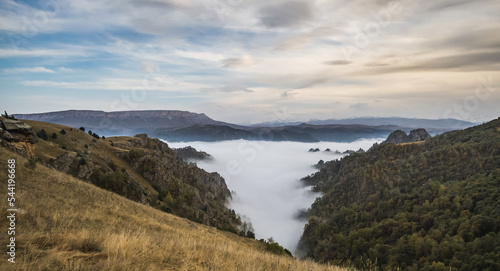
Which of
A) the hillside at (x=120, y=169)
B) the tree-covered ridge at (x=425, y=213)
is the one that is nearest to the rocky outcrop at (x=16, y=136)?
the hillside at (x=120, y=169)

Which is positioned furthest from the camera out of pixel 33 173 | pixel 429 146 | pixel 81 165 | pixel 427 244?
pixel 429 146

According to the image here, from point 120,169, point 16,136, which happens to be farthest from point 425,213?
point 16,136

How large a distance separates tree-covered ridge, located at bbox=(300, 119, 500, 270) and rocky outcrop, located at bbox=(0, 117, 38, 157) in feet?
116

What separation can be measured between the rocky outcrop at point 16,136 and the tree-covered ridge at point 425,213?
35288mm

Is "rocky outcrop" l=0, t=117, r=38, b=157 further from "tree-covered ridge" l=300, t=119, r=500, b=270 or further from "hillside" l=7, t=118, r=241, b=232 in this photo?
"tree-covered ridge" l=300, t=119, r=500, b=270

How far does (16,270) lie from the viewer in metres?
4.82

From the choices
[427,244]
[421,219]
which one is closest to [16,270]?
[427,244]

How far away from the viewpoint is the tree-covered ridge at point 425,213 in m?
75.7

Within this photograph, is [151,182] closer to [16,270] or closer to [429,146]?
[16,270]

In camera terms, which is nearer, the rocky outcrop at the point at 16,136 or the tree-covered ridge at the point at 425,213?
the rocky outcrop at the point at 16,136

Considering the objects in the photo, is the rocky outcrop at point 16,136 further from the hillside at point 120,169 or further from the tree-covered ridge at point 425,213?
the tree-covered ridge at point 425,213

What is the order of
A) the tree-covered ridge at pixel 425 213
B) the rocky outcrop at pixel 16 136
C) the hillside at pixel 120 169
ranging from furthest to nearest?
the tree-covered ridge at pixel 425 213 → the hillside at pixel 120 169 → the rocky outcrop at pixel 16 136

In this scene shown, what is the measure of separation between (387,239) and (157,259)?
384 feet

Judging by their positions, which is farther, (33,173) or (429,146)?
(429,146)
